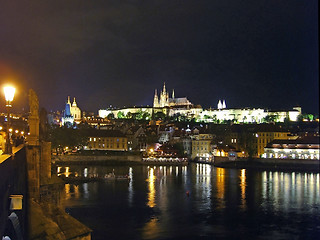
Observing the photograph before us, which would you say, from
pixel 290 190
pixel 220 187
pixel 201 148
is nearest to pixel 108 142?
pixel 201 148

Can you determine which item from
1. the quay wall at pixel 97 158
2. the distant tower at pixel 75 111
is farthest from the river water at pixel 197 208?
the distant tower at pixel 75 111

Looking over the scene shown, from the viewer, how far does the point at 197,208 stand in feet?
69.8

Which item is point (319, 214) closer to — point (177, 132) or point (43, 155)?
point (43, 155)

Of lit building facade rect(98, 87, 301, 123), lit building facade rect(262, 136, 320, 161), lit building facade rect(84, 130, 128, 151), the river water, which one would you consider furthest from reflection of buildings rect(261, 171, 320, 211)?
lit building facade rect(98, 87, 301, 123)

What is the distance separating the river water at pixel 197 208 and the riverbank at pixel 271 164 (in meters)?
10.4

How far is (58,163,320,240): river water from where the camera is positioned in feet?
54.1

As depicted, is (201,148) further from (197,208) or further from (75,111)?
(75,111)

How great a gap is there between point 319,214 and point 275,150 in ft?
101

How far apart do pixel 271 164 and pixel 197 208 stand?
85.2 ft

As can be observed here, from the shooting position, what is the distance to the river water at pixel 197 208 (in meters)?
16.5

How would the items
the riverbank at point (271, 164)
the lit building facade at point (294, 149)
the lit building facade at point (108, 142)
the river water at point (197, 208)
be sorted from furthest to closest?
1. the lit building facade at point (108, 142)
2. the lit building facade at point (294, 149)
3. the riverbank at point (271, 164)
4. the river water at point (197, 208)

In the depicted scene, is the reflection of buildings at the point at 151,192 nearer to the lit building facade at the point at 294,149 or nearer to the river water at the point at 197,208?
the river water at the point at 197,208

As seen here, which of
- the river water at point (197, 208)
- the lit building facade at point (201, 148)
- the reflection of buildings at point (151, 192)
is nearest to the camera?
the river water at point (197, 208)

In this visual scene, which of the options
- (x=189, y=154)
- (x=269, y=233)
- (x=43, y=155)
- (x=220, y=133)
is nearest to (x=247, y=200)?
(x=269, y=233)
